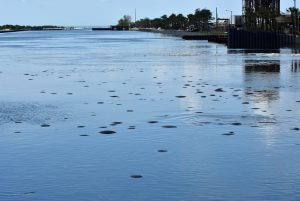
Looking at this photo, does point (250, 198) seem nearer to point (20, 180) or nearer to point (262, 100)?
point (20, 180)

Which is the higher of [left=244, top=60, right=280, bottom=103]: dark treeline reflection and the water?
the water

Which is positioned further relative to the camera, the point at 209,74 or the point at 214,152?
the point at 209,74

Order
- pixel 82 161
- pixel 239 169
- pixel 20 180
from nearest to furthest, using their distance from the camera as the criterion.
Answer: pixel 20 180
pixel 239 169
pixel 82 161

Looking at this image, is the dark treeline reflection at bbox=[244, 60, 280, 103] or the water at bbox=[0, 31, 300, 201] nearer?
the water at bbox=[0, 31, 300, 201]

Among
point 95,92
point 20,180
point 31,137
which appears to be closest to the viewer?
point 20,180

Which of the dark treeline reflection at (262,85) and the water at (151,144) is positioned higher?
the water at (151,144)

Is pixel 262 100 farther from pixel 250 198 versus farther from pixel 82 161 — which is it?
pixel 250 198

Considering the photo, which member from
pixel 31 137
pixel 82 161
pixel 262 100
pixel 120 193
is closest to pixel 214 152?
pixel 82 161

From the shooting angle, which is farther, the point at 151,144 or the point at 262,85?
the point at 262,85

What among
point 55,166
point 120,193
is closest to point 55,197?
point 120,193

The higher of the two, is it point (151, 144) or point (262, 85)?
point (151, 144)

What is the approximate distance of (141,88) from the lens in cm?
4078

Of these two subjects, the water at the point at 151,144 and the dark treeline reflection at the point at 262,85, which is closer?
the water at the point at 151,144

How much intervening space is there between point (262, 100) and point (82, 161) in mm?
16401
